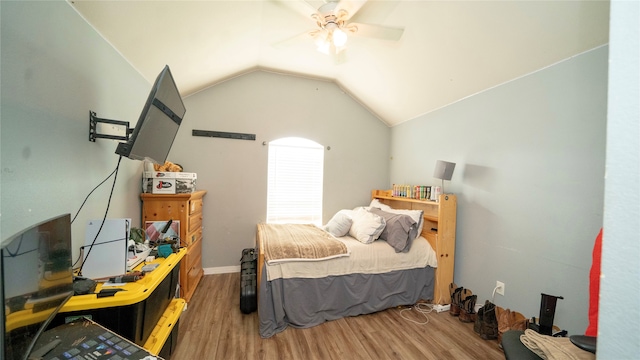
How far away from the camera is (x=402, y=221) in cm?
249

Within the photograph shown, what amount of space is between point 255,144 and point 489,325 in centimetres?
333

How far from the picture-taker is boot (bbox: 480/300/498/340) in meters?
1.97

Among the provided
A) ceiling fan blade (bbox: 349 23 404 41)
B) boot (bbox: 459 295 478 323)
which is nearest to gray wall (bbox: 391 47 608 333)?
boot (bbox: 459 295 478 323)

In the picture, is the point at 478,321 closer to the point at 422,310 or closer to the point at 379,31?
the point at 422,310

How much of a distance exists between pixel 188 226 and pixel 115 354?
5.75 feet

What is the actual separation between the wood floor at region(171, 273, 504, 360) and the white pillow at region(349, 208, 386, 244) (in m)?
0.77

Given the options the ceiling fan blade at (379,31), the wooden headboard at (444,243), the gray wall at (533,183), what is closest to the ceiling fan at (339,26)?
the ceiling fan blade at (379,31)

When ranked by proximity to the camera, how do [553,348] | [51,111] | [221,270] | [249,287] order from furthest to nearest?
1. [221,270]
2. [249,287]
3. [51,111]
4. [553,348]

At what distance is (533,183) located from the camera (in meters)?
1.92

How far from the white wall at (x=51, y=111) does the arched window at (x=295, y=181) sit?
195 cm

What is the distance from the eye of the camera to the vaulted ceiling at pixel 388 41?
1.57m

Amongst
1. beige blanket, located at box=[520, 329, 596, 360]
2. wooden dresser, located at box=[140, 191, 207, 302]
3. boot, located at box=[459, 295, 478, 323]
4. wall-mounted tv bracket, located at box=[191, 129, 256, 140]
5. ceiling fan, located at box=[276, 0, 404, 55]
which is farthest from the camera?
wall-mounted tv bracket, located at box=[191, 129, 256, 140]

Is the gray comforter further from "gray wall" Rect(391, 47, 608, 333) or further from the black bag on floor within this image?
"gray wall" Rect(391, 47, 608, 333)

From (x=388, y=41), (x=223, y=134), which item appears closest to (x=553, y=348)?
(x=388, y=41)
